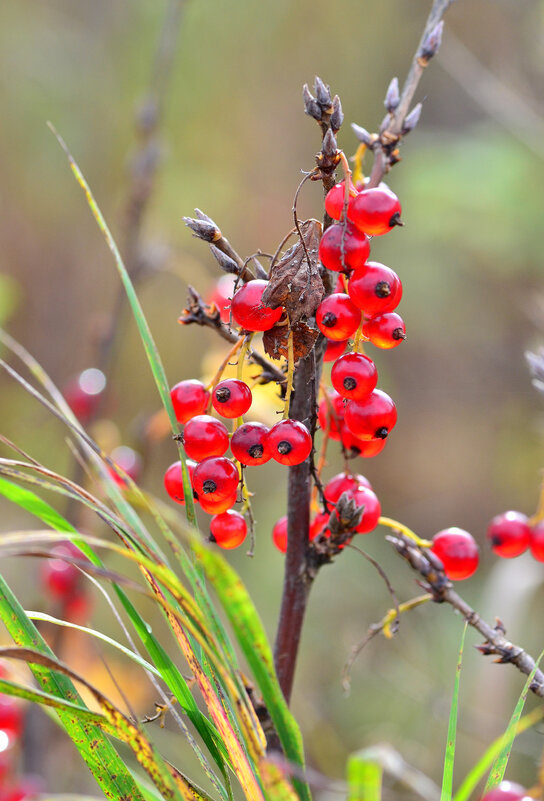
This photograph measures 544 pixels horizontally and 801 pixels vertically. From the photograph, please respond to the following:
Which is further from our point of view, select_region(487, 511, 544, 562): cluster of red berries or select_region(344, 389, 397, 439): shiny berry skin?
select_region(487, 511, 544, 562): cluster of red berries

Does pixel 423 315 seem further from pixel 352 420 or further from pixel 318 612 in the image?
pixel 352 420

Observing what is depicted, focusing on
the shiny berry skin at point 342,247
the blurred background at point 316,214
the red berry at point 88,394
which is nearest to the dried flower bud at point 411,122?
the shiny berry skin at point 342,247

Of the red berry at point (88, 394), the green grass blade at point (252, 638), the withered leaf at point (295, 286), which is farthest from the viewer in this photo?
the red berry at point (88, 394)

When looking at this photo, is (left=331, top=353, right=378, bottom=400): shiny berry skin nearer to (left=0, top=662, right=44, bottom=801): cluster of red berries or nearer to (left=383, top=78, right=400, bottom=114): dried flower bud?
(left=383, top=78, right=400, bottom=114): dried flower bud

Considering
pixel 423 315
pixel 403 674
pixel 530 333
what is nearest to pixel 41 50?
pixel 423 315

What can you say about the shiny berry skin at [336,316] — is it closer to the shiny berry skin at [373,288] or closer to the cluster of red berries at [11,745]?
the shiny berry skin at [373,288]

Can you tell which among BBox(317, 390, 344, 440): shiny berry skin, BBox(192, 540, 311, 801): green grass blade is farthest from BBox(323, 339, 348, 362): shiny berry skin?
BBox(192, 540, 311, 801): green grass blade
